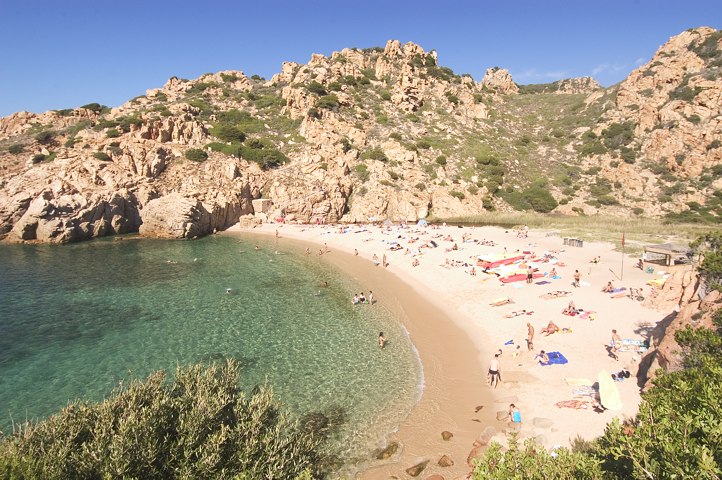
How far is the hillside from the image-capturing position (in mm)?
48844

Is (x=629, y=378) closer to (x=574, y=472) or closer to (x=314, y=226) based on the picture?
(x=574, y=472)

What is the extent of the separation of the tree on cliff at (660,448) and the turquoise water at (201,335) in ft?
20.3

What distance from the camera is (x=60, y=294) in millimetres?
25328

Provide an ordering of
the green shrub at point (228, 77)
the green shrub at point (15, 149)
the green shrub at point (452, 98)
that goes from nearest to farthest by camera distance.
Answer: the green shrub at point (15, 149), the green shrub at point (452, 98), the green shrub at point (228, 77)

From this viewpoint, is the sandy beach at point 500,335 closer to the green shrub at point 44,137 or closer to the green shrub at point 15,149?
the green shrub at point 15,149

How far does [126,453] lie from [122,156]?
5734 cm

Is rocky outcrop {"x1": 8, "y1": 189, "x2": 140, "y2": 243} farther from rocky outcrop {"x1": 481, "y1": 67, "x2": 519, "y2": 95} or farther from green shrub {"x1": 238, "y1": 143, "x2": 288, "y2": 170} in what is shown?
rocky outcrop {"x1": 481, "y1": 67, "x2": 519, "y2": 95}

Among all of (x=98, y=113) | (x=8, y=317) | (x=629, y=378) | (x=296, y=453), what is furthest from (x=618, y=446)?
(x=98, y=113)

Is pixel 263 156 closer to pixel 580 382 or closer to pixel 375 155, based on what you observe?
Result: pixel 375 155

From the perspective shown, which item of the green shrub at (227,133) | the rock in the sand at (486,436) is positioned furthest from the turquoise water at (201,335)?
the green shrub at (227,133)

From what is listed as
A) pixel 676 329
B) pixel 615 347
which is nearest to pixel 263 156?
pixel 615 347

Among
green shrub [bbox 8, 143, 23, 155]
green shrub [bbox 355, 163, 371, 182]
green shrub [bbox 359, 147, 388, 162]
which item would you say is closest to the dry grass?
green shrub [bbox 355, 163, 371, 182]

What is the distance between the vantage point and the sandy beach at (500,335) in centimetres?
1108

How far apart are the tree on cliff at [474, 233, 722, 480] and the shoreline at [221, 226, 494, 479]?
190 inches
